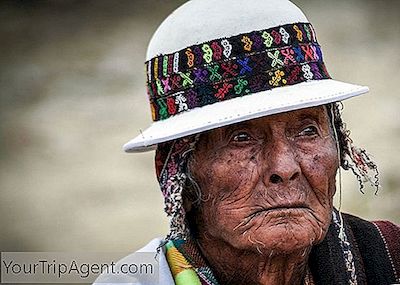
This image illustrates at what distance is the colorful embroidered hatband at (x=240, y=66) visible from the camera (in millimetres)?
3102

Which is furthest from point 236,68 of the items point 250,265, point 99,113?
point 99,113

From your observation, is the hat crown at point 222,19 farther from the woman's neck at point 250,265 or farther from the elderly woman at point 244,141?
the woman's neck at point 250,265

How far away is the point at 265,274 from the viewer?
3273 mm

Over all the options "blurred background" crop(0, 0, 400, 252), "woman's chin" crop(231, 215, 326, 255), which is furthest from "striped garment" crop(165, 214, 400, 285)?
"blurred background" crop(0, 0, 400, 252)

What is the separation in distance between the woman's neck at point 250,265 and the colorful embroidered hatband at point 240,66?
1.52 ft

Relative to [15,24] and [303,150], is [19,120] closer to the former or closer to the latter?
[15,24]

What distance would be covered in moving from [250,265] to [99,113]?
3241mm

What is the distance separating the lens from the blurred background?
20.0 ft

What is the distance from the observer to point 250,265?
3264 mm

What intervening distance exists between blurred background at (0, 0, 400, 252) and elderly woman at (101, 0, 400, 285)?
2.72 m

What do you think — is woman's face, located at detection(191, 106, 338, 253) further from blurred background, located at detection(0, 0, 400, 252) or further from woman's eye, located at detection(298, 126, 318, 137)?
blurred background, located at detection(0, 0, 400, 252)

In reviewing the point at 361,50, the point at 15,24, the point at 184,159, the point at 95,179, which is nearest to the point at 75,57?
the point at 15,24

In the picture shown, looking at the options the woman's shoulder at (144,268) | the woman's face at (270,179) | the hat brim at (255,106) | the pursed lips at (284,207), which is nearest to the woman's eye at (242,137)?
the woman's face at (270,179)

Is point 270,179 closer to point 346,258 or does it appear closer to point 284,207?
point 284,207
